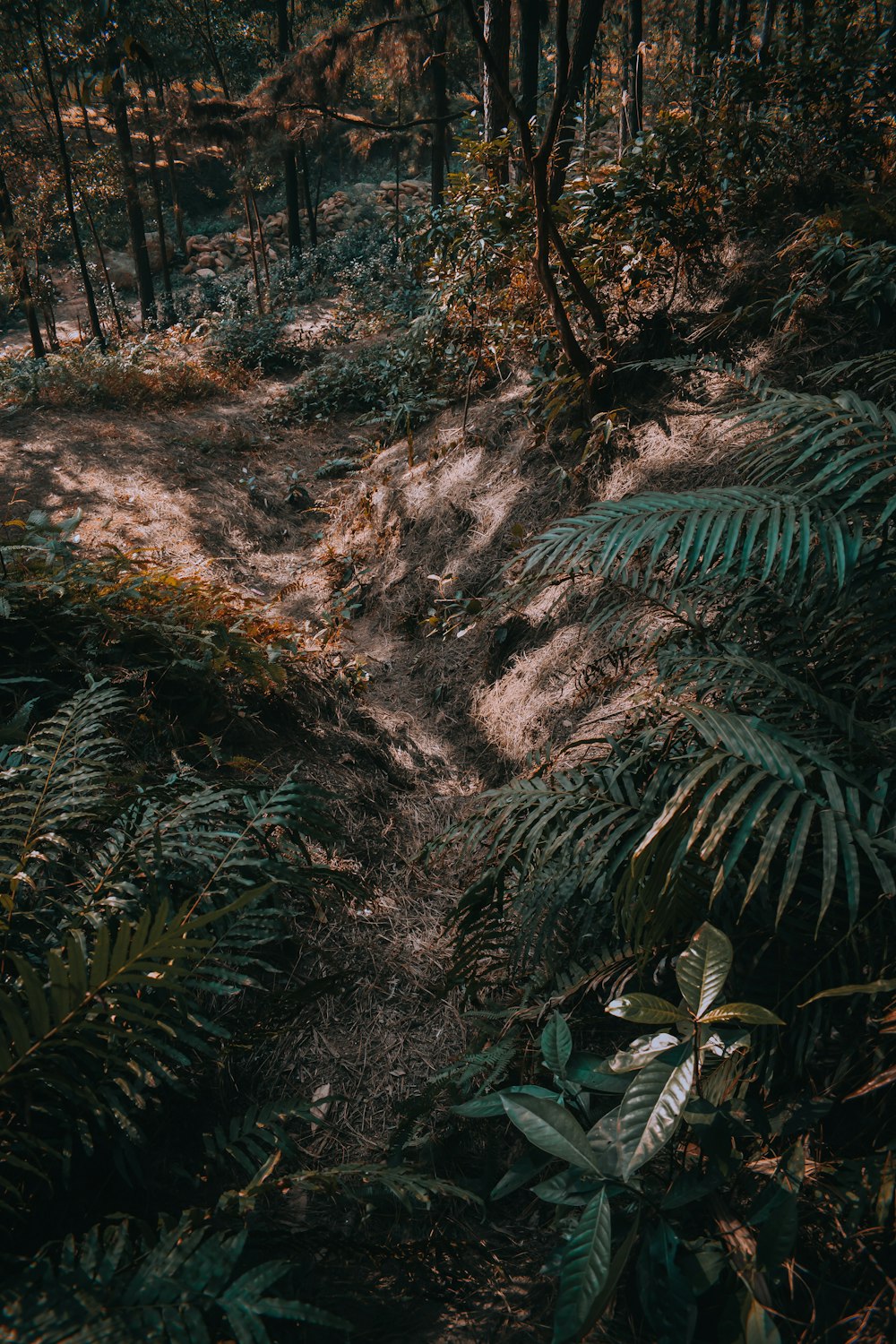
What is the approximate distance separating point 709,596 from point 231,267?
1041 inches

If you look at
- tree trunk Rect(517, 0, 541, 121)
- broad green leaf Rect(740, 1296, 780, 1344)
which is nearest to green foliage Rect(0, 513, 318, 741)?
broad green leaf Rect(740, 1296, 780, 1344)

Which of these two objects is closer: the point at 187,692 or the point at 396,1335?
the point at 396,1335

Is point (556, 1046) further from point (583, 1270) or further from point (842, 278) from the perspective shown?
point (842, 278)

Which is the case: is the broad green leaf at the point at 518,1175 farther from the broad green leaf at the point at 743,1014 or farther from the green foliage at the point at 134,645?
the green foliage at the point at 134,645

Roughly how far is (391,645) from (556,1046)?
3504 millimetres

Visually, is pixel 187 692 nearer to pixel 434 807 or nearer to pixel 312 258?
pixel 434 807

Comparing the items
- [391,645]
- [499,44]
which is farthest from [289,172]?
[391,645]

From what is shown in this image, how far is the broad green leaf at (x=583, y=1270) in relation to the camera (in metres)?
1.09

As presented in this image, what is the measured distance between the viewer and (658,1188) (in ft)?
4.58

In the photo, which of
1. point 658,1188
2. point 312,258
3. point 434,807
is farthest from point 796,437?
point 312,258

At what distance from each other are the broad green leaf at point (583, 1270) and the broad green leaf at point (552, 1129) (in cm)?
6

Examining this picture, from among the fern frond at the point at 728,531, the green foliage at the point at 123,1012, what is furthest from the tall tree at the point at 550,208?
the green foliage at the point at 123,1012

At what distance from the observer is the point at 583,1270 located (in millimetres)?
1147

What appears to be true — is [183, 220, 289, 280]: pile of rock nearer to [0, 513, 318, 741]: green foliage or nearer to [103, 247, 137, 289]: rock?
[103, 247, 137, 289]: rock
